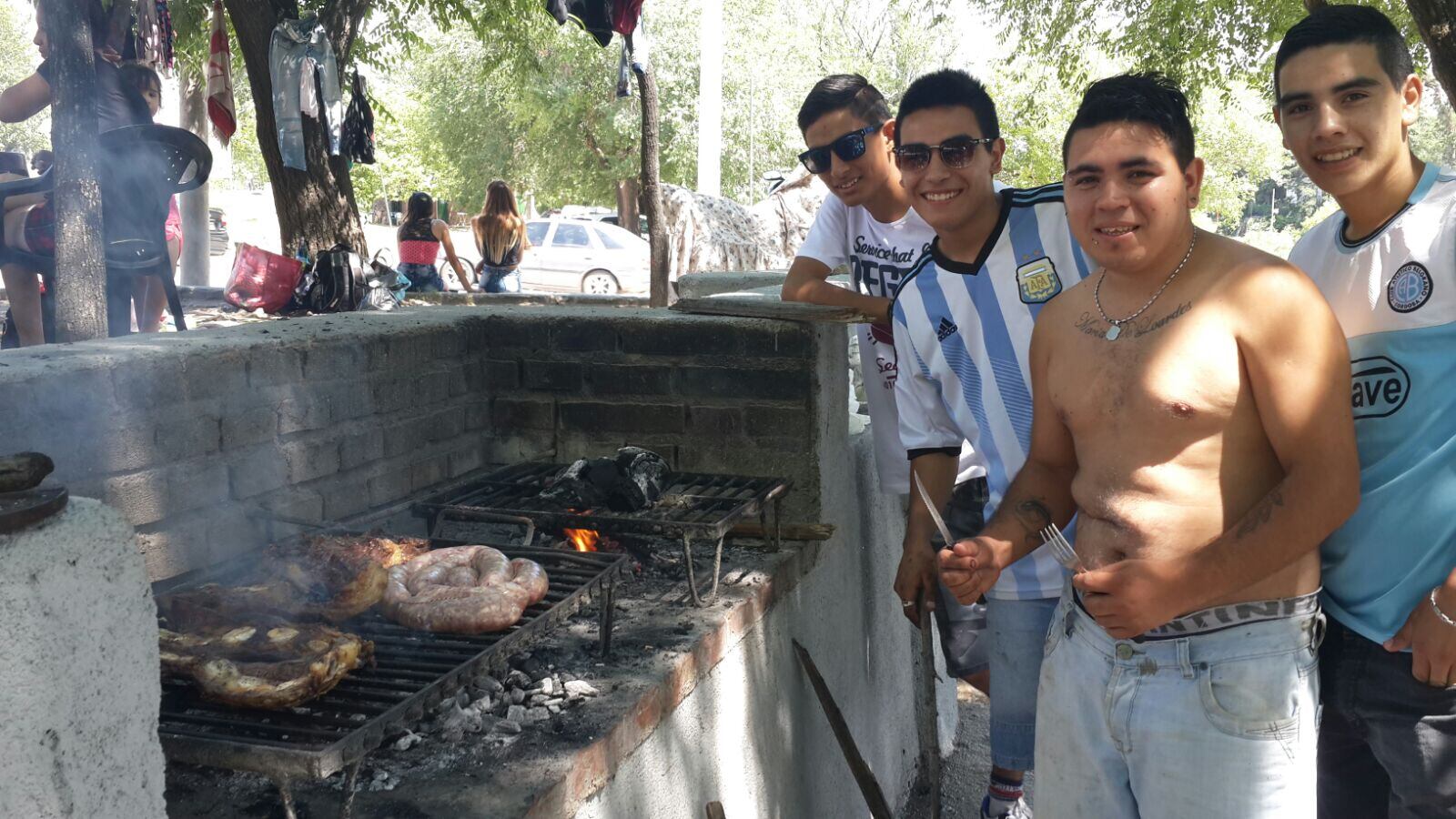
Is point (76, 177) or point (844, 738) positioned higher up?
point (76, 177)

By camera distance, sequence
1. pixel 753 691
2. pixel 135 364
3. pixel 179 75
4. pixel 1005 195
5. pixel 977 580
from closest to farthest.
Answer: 1. pixel 977 580
2. pixel 135 364
3. pixel 1005 195
4. pixel 753 691
5. pixel 179 75

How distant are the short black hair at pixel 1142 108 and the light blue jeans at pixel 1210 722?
3.52 ft

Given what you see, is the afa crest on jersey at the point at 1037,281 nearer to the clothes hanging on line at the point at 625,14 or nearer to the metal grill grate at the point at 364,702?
the metal grill grate at the point at 364,702

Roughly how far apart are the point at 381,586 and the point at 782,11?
3696 cm

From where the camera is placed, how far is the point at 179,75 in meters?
19.7

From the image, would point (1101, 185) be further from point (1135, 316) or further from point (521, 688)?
point (521, 688)

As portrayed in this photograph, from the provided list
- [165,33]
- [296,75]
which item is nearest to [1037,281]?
[165,33]

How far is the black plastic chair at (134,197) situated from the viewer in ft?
19.3

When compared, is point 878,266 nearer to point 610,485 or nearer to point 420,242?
point 610,485

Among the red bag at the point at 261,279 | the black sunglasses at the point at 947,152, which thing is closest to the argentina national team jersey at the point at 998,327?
the black sunglasses at the point at 947,152

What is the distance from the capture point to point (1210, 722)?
94.2 inches

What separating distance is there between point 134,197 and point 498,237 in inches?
300

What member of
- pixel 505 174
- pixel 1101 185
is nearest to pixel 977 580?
pixel 1101 185

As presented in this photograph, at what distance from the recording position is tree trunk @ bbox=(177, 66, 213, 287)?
58.6ft
